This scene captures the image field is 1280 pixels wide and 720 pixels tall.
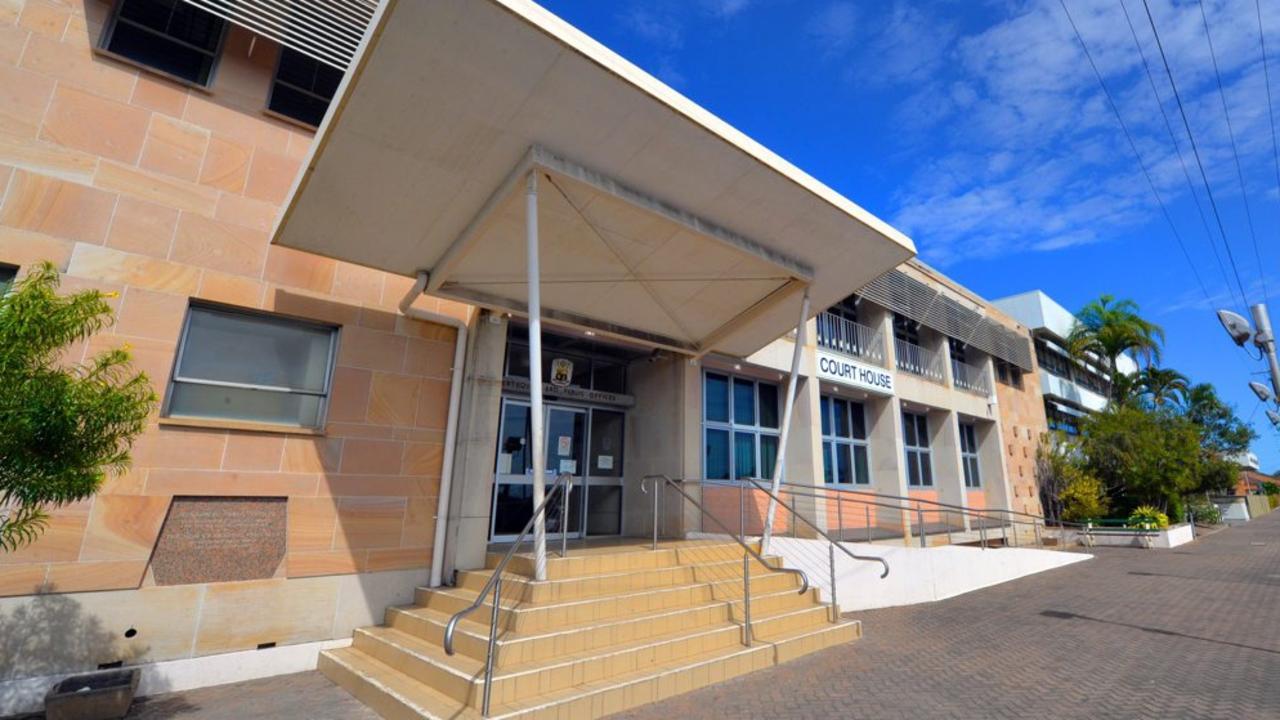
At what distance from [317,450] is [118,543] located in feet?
5.69

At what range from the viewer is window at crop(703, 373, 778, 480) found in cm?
1094

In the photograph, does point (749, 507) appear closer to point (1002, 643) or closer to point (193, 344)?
point (1002, 643)

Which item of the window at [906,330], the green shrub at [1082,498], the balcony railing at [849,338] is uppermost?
the window at [906,330]

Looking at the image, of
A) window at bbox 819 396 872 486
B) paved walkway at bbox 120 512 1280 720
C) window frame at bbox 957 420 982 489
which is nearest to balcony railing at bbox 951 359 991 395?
window frame at bbox 957 420 982 489

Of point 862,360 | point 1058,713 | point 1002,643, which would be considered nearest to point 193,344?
point 1058,713

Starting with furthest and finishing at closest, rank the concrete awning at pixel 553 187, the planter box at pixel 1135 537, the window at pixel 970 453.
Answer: the window at pixel 970 453
the planter box at pixel 1135 537
the concrete awning at pixel 553 187

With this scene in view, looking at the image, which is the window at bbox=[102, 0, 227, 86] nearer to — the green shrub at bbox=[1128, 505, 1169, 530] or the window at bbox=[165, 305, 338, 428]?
the window at bbox=[165, 305, 338, 428]

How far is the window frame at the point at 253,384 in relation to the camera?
221 inches

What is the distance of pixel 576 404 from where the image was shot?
960cm

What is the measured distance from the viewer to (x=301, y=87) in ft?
22.4

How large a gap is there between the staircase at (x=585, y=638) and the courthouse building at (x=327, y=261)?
0.64 feet

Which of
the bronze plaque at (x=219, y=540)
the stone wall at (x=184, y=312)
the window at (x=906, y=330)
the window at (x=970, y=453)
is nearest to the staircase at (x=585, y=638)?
the stone wall at (x=184, y=312)

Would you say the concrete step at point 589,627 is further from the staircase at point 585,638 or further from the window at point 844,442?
the window at point 844,442

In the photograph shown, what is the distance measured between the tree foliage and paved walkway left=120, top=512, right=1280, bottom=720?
2383 mm
